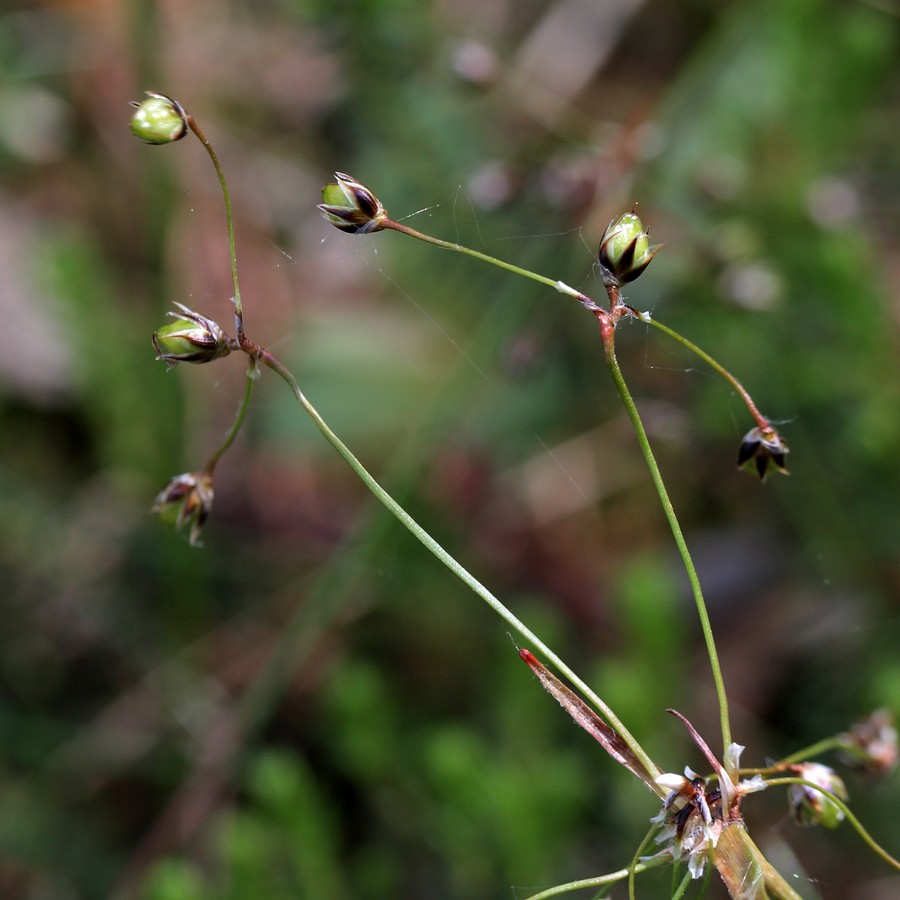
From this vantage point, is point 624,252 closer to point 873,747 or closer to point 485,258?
point 485,258

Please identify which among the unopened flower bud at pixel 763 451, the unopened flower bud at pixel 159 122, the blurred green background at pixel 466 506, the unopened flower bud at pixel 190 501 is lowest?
the blurred green background at pixel 466 506

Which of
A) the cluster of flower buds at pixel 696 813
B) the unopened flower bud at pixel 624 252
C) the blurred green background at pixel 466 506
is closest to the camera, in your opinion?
the cluster of flower buds at pixel 696 813

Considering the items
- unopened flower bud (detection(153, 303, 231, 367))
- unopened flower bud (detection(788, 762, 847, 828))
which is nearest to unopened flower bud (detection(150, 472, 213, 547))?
unopened flower bud (detection(153, 303, 231, 367))

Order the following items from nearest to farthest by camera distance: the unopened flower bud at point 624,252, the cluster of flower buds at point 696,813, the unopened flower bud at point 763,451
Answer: the cluster of flower buds at point 696,813, the unopened flower bud at point 624,252, the unopened flower bud at point 763,451

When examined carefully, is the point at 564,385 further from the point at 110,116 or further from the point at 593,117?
the point at 110,116

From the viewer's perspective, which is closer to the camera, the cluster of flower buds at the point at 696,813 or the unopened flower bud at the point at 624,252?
the cluster of flower buds at the point at 696,813

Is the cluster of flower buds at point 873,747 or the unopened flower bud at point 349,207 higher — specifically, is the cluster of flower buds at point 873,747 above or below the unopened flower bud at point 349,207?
below

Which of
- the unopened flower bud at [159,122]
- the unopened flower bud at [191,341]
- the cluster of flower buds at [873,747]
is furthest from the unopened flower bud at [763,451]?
the unopened flower bud at [159,122]

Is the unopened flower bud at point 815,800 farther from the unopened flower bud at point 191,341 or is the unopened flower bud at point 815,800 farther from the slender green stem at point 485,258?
the unopened flower bud at point 191,341
